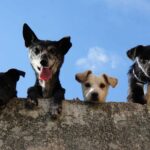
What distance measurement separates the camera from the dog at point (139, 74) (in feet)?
21.7

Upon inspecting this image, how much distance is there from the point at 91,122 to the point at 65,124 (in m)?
0.32

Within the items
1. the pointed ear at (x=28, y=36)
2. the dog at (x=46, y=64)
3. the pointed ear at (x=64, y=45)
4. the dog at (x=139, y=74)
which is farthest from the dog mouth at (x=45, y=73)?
the dog at (x=139, y=74)

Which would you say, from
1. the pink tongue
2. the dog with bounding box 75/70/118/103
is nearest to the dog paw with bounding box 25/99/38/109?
the pink tongue

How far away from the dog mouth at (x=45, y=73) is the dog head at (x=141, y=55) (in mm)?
1316

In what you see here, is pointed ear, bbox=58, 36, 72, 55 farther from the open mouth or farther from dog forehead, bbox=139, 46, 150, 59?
dog forehead, bbox=139, 46, 150, 59

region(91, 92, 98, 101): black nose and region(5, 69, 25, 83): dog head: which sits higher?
region(5, 69, 25, 83): dog head

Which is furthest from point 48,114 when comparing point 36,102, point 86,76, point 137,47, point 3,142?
point 137,47

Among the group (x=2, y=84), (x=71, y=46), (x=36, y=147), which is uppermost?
(x=71, y=46)

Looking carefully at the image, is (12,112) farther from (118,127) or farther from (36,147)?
(118,127)

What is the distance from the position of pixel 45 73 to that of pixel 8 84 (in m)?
0.48

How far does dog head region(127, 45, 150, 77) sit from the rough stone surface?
0.79 m

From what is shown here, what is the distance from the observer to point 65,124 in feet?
18.9

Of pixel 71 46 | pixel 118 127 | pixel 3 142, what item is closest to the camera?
pixel 3 142

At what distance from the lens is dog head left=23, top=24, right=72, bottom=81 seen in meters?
6.12
